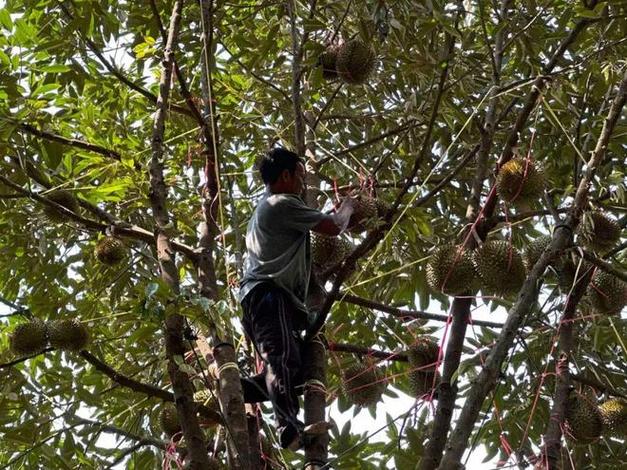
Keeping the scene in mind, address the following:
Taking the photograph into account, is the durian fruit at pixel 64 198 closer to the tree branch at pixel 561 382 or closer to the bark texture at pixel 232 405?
the bark texture at pixel 232 405

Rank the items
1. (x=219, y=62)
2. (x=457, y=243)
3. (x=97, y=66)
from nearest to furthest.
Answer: (x=457, y=243) → (x=97, y=66) → (x=219, y=62)

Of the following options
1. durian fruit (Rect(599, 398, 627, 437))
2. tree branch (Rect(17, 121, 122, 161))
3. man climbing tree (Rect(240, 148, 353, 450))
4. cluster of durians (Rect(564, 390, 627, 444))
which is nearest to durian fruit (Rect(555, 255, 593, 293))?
cluster of durians (Rect(564, 390, 627, 444))

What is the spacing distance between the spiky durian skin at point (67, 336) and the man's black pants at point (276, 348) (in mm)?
636

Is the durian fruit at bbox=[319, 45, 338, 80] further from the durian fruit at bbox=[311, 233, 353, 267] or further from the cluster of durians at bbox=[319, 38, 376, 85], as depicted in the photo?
the durian fruit at bbox=[311, 233, 353, 267]

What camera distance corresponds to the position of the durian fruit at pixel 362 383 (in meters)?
3.89

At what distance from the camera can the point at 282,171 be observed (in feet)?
11.6

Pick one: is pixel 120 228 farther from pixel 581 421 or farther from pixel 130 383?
pixel 581 421

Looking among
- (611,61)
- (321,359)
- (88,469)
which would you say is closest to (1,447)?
(88,469)

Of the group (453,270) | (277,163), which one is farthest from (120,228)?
(453,270)

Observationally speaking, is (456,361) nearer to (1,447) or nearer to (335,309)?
(335,309)

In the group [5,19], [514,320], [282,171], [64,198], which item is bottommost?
[514,320]

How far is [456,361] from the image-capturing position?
2859 millimetres

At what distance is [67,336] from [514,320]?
71.6 inches

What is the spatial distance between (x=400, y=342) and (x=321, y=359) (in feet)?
4.33
